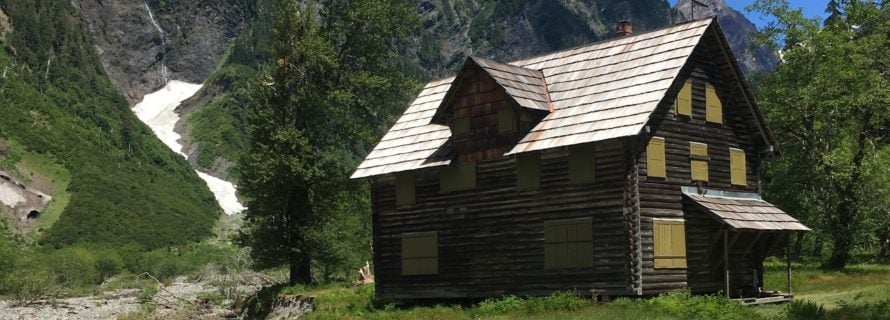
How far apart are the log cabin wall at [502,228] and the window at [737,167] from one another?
5.85 metres

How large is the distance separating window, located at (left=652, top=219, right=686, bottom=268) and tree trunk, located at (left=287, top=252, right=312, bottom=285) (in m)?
23.1

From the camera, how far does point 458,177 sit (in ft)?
113

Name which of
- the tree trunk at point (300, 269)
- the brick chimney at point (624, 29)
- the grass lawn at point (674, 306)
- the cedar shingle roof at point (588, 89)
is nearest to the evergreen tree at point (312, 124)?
the tree trunk at point (300, 269)

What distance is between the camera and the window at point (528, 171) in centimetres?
3167

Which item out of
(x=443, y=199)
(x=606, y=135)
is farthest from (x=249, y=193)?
(x=606, y=135)

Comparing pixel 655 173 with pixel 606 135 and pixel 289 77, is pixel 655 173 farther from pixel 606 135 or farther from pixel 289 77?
pixel 289 77

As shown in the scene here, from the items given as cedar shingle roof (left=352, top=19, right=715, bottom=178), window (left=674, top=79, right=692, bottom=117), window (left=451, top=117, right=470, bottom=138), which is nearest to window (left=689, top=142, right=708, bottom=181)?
window (left=674, top=79, right=692, bottom=117)

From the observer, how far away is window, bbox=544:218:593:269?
30203 mm

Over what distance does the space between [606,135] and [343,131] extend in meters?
21.8

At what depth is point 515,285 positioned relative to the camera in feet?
106

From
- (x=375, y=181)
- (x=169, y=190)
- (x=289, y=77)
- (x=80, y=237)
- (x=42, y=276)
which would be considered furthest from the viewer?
(x=169, y=190)

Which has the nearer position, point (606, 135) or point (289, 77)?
point (606, 135)

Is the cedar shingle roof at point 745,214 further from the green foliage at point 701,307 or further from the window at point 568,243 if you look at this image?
the window at point 568,243

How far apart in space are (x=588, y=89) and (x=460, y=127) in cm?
467
